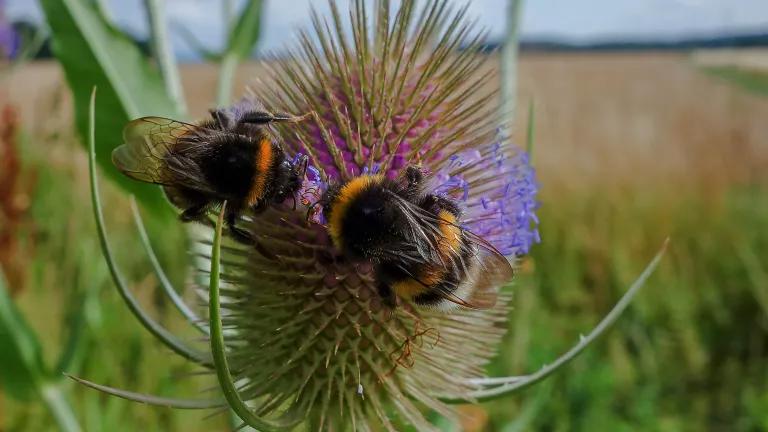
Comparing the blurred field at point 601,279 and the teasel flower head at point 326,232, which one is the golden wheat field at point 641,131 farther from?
the teasel flower head at point 326,232

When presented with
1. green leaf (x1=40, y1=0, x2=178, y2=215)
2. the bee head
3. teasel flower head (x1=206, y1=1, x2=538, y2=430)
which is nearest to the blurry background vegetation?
green leaf (x1=40, y1=0, x2=178, y2=215)

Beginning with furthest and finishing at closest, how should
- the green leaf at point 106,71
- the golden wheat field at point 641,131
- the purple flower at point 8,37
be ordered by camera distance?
the golden wheat field at point 641,131 → the purple flower at point 8,37 → the green leaf at point 106,71

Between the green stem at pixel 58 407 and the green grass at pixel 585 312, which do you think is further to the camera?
the green grass at pixel 585 312

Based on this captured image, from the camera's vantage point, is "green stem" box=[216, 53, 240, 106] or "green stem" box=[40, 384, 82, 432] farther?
"green stem" box=[216, 53, 240, 106]

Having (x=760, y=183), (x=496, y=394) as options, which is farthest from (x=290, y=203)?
(x=760, y=183)

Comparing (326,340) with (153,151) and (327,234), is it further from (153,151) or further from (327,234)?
(153,151)

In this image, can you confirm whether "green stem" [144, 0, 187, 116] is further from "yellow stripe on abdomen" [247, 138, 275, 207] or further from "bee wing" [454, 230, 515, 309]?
"bee wing" [454, 230, 515, 309]

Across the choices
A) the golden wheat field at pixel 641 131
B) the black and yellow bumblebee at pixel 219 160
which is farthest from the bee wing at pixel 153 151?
the golden wheat field at pixel 641 131

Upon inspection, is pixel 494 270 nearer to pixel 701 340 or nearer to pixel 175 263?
pixel 701 340
